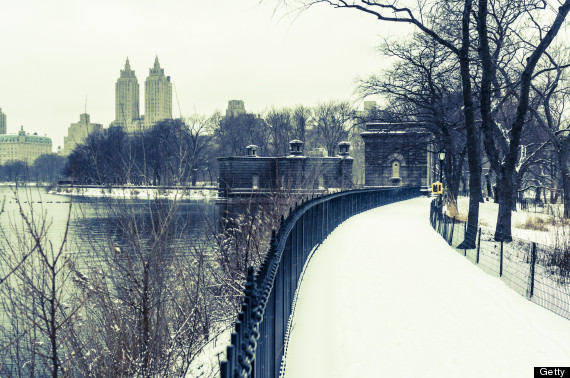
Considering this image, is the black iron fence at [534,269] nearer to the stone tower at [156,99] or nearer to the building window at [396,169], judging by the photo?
the building window at [396,169]

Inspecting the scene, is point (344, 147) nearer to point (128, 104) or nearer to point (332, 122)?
point (332, 122)

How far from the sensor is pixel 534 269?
9.34 metres

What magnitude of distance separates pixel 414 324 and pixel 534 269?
404 cm

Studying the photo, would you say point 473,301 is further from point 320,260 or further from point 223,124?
point 223,124

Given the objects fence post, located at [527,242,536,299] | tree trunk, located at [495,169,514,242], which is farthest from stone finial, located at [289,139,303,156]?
fence post, located at [527,242,536,299]

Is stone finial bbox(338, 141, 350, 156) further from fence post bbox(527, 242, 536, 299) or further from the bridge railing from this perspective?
fence post bbox(527, 242, 536, 299)

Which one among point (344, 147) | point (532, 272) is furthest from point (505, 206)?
point (344, 147)

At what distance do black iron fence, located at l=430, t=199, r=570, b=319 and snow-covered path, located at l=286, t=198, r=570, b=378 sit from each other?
1.21ft

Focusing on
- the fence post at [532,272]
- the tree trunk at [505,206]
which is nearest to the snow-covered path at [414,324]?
the fence post at [532,272]

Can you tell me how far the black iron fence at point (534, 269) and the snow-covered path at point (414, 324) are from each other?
0.37 m

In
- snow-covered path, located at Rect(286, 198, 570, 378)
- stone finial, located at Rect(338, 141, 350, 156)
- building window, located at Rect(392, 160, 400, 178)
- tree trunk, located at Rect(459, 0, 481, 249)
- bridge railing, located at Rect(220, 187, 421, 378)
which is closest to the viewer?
bridge railing, located at Rect(220, 187, 421, 378)

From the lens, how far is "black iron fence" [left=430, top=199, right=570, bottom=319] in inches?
326

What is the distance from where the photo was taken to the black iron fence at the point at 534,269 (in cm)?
829

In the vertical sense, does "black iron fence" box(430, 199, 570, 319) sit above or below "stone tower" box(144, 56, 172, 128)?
below
